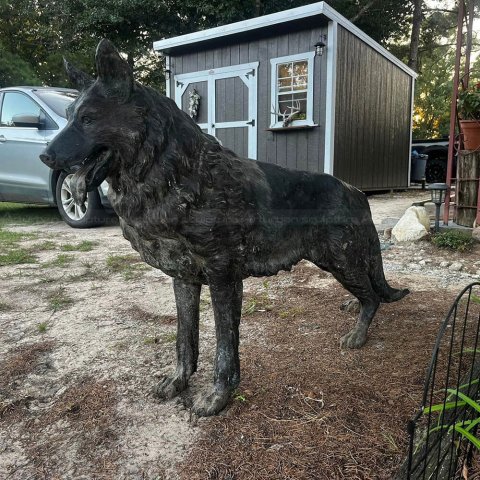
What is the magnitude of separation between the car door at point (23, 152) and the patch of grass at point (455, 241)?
5.64 meters

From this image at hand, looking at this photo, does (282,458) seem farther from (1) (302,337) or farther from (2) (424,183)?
(2) (424,183)

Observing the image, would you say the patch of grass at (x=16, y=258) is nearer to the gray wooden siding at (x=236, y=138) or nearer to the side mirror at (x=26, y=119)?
the side mirror at (x=26, y=119)

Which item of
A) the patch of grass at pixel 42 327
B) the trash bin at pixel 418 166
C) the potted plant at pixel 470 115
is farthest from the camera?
the trash bin at pixel 418 166

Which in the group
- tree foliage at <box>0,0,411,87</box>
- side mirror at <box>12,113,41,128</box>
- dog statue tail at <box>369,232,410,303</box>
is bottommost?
dog statue tail at <box>369,232,410,303</box>

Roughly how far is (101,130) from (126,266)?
3.50 m

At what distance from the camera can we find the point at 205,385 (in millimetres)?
2338

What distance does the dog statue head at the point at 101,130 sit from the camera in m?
1.60

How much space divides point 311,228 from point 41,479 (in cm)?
163

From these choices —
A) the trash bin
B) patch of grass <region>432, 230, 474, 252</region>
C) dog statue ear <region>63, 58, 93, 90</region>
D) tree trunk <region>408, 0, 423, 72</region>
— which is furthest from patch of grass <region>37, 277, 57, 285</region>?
tree trunk <region>408, 0, 423, 72</region>

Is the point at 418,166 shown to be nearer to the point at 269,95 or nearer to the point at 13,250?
the point at 269,95

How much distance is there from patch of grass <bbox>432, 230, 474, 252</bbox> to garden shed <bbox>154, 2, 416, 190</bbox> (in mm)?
3648

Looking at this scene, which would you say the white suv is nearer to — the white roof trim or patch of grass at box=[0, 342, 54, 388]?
the white roof trim

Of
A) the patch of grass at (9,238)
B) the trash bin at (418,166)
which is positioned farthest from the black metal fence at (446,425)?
the trash bin at (418,166)

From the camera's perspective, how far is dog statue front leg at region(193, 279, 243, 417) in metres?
2.00
